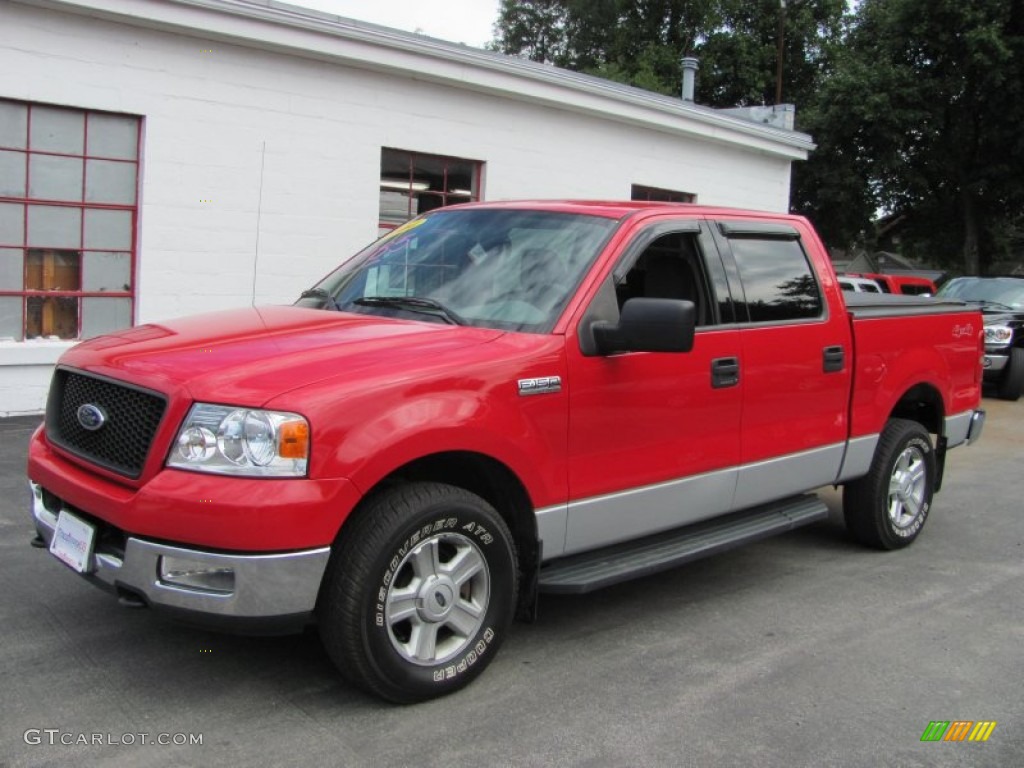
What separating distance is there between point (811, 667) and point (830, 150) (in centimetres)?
2893

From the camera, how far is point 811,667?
4.07 m

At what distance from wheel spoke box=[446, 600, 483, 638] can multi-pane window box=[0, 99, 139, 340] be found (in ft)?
22.6

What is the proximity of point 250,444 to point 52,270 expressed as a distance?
688 centimetres

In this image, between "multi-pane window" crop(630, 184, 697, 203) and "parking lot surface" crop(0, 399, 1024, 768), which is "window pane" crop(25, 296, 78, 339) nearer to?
"parking lot surface" crop(0, 399, 1024, 768)

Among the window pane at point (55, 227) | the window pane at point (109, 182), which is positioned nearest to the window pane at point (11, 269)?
the window pane at point (55, 227)

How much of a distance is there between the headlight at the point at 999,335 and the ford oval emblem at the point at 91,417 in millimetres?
12895

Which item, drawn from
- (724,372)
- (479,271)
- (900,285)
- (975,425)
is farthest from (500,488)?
(900,285)

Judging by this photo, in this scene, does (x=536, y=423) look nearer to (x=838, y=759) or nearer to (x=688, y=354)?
(x=688, y=354)

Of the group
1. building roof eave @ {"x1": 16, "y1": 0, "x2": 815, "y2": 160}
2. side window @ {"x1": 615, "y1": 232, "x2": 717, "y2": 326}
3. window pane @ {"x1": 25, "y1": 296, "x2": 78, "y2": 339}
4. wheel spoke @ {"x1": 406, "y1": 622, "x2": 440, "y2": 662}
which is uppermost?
building roof eave @ {"x1": 16, "y1": 0, "x2": 815, "y2": 160}

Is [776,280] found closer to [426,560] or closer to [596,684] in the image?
[596,684]

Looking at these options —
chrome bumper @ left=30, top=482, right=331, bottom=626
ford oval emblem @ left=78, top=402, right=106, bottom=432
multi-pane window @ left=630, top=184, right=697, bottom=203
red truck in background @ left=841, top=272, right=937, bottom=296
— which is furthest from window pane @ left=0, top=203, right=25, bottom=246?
red truck in background @ left=841, top=272, right=937, bottom=296

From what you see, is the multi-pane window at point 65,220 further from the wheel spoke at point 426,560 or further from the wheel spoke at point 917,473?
the wheel spoke at point 917,473

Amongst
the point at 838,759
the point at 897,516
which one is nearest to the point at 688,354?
the point at 838,759

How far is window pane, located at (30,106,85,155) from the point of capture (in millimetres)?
8656
